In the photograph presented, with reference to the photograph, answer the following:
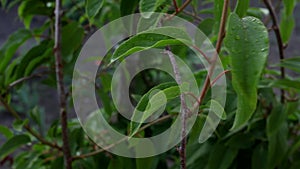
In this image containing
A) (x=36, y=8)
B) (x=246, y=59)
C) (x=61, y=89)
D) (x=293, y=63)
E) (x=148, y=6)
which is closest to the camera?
(x=246, y=59)

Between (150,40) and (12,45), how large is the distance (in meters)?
0.46

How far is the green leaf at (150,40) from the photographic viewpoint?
1.25ft

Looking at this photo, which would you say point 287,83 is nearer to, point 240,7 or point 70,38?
point 240,7

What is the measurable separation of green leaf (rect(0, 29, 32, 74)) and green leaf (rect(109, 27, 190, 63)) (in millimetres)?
453

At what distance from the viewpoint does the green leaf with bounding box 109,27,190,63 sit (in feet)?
1.25

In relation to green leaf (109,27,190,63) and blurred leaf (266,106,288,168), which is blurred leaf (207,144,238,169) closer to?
blurred leaf (266,106,288,168)

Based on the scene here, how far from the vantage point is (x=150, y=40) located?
403mm

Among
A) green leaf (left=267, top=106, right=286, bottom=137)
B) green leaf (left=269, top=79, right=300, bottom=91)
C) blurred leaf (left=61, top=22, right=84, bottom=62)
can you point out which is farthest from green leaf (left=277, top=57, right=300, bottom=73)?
blurred leaf (left=61, top=22, right=84, bottom=62)

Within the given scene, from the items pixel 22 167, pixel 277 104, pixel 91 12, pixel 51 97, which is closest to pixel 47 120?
pixel 51 97

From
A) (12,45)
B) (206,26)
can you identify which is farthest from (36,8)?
(206,26)

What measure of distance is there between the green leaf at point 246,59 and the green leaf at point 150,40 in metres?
0.05

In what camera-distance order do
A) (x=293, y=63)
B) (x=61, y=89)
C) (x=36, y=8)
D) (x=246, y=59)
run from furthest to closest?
(x=36, y=8) → (x=61, y=89) → (x=293, y=63) → (x=246, y=59)

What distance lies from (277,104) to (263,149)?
3.1 inches

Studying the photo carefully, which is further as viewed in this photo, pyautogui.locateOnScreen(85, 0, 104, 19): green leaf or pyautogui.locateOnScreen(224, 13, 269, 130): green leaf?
pyautogui.locateOnScreen(85, 0, 104, 19): green leaf
